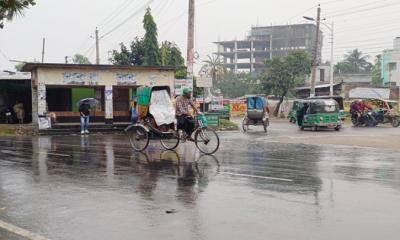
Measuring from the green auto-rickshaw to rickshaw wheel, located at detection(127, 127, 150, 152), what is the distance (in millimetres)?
15127

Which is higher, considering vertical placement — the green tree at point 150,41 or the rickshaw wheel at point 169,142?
the green tree at point 150,41

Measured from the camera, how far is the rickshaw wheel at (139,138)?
54.1ft

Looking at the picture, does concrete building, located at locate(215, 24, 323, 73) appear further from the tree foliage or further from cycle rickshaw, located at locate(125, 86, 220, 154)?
cycle rickshaw, located at locate(125, 86, 220, 154)

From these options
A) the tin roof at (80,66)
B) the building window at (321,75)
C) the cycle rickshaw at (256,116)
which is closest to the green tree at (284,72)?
the building window at (321,75)

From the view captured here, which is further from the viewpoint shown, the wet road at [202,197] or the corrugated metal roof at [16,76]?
the corrugated metal roof at [16,76]

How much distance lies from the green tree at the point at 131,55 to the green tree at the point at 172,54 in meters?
2.04

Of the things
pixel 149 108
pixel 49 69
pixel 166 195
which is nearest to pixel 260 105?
pixel 49 69

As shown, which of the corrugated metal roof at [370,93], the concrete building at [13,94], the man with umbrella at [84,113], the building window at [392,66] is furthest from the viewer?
the building window at [392,66]

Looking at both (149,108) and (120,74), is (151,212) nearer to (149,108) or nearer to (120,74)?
(149,108)

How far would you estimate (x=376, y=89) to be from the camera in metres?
49.3

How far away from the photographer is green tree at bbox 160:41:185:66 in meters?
48.1

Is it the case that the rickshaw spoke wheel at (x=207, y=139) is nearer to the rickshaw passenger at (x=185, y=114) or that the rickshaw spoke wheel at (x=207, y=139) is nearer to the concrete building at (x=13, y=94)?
the rickshaw passenger at (x=185, y=114)

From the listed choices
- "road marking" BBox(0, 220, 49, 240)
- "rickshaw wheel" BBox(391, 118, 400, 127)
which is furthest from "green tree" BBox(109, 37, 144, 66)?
"road marking" BBox(0, 220, 49, 240)

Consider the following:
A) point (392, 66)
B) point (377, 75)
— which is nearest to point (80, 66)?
point (392, 66)
